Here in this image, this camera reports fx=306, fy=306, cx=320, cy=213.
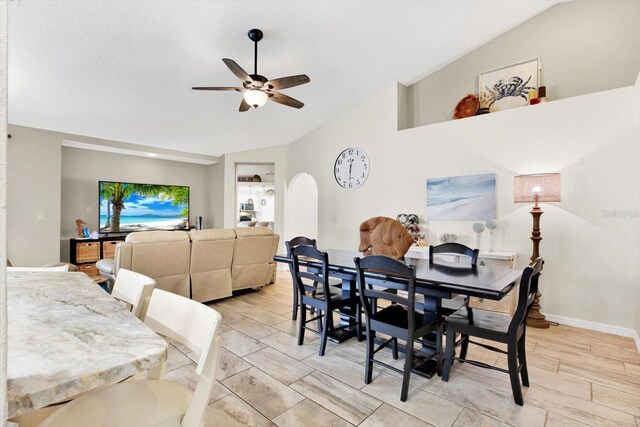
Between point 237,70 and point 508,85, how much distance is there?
359 centimetres

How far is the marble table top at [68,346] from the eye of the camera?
21.0 inches

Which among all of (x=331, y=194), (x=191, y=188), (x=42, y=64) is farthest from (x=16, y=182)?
(x=331, y=194)

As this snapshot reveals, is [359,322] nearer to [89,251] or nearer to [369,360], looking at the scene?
[369,360]

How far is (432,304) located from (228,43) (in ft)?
11.0

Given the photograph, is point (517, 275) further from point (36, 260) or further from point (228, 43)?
point (36, 260)

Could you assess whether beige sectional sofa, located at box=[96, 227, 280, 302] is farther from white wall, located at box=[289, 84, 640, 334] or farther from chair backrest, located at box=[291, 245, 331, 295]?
white wall, located at box=[289, 84, 640, 334]

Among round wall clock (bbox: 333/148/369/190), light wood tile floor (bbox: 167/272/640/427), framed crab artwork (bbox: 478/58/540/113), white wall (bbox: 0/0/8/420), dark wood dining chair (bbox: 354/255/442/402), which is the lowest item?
light wood tile floor (bbox: 167/272/640/427)

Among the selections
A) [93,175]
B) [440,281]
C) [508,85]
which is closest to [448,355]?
[440,281]

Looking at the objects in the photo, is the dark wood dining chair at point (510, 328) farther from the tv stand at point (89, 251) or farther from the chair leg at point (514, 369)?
the tv stand at point (89, 251)

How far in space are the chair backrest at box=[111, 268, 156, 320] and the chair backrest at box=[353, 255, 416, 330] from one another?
51.2 inches

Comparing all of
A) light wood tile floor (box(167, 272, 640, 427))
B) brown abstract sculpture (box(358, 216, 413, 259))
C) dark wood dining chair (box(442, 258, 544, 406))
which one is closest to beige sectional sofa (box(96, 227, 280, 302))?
light wood tile floor (box(167, 272, 640, 427))

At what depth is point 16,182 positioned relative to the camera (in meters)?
4.77

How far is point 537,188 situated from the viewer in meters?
3.34

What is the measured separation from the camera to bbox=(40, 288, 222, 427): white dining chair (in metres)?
0.84
